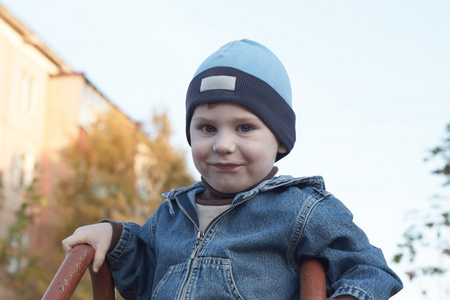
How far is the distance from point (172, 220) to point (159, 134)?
19874 millimetres

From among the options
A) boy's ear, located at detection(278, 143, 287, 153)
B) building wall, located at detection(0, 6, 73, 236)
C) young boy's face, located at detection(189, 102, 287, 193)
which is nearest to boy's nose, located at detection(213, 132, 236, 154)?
young boy's face, located at detection(189, 102, 287, 193)

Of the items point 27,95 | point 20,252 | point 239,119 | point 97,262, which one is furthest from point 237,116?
point 27,95

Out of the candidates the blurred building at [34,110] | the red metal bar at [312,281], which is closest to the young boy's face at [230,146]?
the red metal bar at [312,281]

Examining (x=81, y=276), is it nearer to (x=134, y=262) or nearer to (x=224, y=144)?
(x=134, y=262)

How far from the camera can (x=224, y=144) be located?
6.44 ft

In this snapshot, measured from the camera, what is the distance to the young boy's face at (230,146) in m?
1.99

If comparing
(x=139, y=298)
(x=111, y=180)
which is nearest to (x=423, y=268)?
(x=139, y=298)

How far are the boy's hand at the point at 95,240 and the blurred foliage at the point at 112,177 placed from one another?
16.7 meters

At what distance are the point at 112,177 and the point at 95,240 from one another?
60.9 ft

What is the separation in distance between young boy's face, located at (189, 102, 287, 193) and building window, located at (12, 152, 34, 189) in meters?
18.1

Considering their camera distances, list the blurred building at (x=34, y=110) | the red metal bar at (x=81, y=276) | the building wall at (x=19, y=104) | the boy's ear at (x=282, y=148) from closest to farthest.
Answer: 1. the red metal bar at (x=81, y=276)
2. the boy's ear at (x=282, y=148)
3. the building wall at (x=19, y=104)
4. the blurred building at (x=34, y=110)

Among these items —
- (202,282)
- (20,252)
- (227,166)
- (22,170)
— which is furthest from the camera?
(22,170)

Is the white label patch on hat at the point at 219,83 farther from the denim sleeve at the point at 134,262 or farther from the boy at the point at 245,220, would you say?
the denim sleeve at the point at 134,262

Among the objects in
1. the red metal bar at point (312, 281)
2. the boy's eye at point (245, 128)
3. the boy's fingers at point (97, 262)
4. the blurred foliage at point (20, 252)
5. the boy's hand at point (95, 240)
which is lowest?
the red metal bar at point (312, 281)
